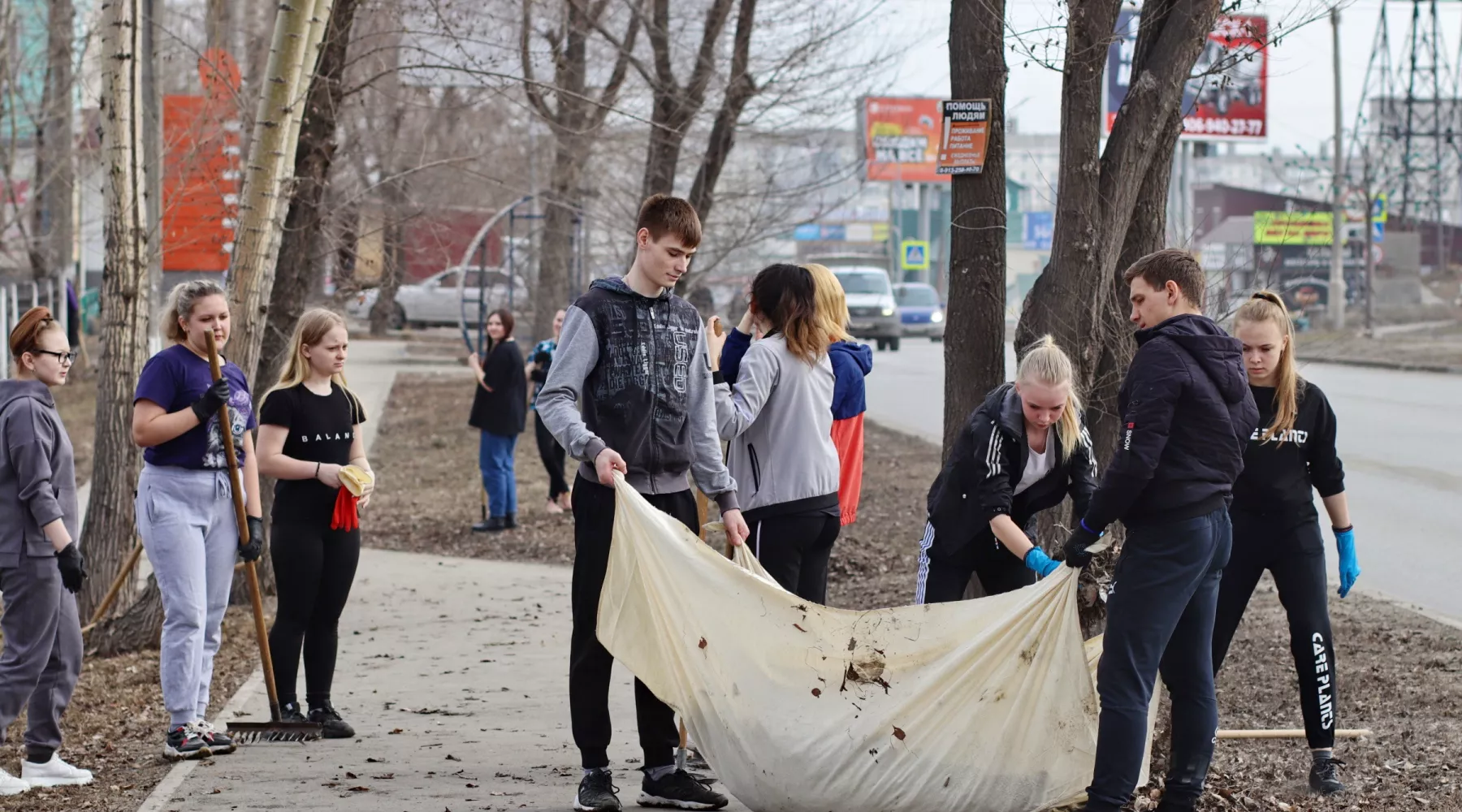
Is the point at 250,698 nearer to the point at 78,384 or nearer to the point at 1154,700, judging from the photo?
the point at 1154,700

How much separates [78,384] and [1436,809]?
1167 inches

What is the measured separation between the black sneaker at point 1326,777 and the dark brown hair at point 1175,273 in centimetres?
177

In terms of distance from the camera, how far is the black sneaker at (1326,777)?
210 inches

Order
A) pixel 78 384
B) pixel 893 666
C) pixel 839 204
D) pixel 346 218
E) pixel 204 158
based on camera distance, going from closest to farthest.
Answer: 1. pixel 893 666
2. pixel 346 218
3. pixel 204 158
4. pixel 839 204
5. pixel 78 384

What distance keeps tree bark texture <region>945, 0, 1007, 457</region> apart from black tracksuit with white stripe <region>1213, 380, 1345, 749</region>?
181 cm

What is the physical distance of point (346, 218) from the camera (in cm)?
1375

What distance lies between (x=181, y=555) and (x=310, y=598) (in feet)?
2.17

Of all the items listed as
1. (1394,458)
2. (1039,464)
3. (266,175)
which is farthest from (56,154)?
(1039,464)

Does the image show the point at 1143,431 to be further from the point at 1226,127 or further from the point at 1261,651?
the point at 1226,127

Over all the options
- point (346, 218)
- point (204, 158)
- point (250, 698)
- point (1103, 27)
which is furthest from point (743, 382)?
point (204, 158)

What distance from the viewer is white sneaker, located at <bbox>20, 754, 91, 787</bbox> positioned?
5.76 m

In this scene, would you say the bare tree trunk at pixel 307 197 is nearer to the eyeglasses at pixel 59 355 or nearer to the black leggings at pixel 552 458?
the black leggings at pixel 552 458

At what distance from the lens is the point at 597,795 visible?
16.4ft

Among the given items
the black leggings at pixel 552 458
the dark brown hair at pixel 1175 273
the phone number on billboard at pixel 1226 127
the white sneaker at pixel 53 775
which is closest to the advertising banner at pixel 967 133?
the dark brown hair at pixel 1175 273
